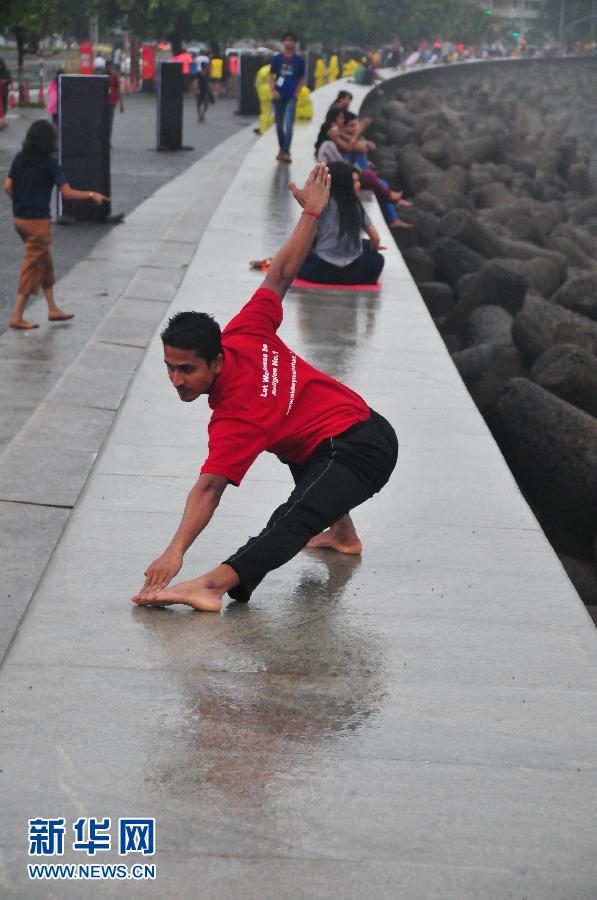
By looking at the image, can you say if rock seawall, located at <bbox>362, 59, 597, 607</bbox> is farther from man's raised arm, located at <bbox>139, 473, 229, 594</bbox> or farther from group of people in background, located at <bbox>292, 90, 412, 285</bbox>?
man's raised arm, located at <bbox>139, 473, 229, 594</bbox>

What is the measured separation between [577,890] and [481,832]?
282 millimetres

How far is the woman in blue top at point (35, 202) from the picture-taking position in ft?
33.4

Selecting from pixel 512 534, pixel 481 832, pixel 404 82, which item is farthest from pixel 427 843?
pixel 404 82


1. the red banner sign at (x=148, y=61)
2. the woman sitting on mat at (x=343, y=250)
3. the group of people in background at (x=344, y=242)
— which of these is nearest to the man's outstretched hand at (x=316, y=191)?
the group of people in background at (x=344, y=242)

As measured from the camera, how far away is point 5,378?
8812 millimetres

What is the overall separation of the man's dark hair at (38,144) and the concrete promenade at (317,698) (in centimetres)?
397

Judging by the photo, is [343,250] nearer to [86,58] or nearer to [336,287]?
[336,287]

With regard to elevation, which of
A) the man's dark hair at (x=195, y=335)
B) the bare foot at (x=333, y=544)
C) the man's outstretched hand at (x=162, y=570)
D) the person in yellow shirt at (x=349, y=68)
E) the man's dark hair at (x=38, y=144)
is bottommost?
the person in yellow shirt at (x=349, y=68)

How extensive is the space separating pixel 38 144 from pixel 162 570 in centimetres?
620

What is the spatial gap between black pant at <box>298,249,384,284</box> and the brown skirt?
185 centimetres

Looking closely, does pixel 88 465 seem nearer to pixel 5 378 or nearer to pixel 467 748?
pixel 5 378

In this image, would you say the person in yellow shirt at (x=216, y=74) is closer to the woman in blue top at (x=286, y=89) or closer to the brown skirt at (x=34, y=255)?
the woman in blue top at (x=286, y=89)

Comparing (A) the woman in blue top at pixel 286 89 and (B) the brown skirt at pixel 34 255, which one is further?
(A) the woman in blue top at pixel 286 89

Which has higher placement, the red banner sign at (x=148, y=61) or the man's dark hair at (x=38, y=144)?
the man's dark hair at (x=38, y=144)
